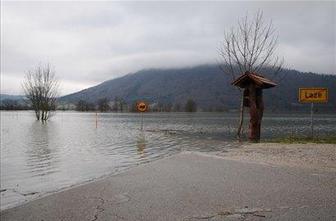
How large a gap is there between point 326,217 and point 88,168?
30.5ft

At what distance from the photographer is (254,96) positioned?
790 inches

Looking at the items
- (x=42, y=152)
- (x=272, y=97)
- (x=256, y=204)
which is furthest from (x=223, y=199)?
(x=272, y=97)

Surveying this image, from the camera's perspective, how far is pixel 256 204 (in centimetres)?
723

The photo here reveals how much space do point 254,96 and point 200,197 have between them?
42.3 feet

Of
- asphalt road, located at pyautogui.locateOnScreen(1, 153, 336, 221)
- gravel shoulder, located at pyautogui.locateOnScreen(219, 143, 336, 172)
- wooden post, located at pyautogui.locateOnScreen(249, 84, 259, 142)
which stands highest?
wooden post, located at pyautogui.locateOnScreen(249, 84, 259, 142)

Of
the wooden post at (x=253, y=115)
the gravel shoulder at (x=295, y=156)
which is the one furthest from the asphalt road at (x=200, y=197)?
the wooden post at (x=253, y=115)

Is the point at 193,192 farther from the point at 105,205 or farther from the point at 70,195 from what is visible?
the point at 70,195

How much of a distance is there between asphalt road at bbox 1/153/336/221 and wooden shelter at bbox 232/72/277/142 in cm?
913

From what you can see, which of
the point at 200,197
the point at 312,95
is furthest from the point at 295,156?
the point at 312,95

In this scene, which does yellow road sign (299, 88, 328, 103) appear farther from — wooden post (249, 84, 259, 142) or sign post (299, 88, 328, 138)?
wooden post (249, 84, 259, 142)

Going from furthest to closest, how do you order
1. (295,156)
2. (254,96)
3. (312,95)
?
(312,95)
(254,96)
(295,156)

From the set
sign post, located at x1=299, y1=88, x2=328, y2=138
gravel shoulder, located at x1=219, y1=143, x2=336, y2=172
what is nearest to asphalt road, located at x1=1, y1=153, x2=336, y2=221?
gravel shoulder, located at x1=219, y1=143, x2=336, y2=172

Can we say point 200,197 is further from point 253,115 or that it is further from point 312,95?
point 312,95

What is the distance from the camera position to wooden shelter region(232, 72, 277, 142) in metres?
19.7
